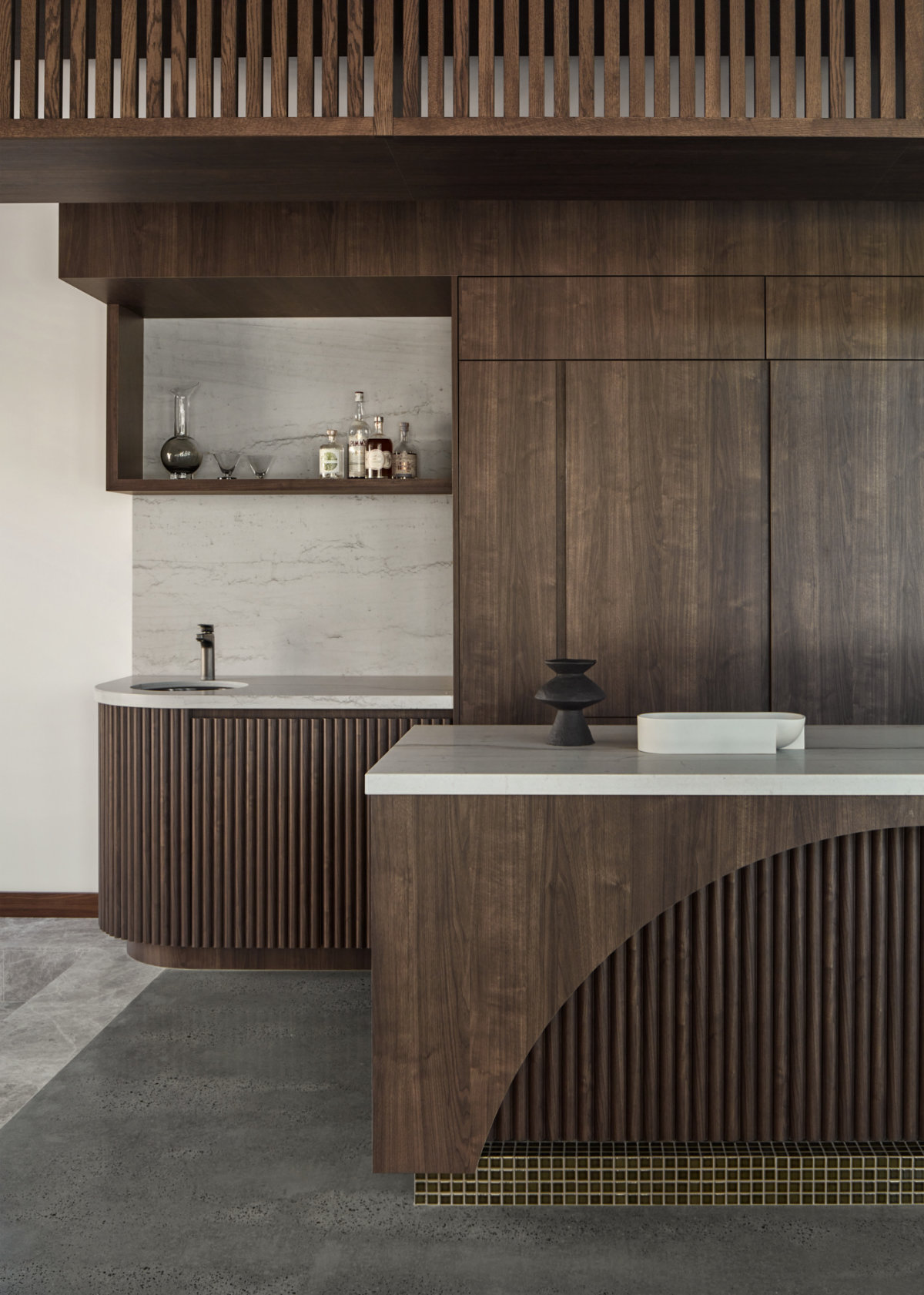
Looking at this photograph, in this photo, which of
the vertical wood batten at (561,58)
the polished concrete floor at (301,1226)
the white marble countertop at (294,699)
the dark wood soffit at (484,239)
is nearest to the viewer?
the polished concrete floor at (301,1226)

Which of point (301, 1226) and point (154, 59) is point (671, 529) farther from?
point (301, 1226)

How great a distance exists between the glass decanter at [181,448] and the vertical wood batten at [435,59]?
5.59ft

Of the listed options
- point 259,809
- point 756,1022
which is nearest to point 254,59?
point 259,809

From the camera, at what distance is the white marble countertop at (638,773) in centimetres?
201

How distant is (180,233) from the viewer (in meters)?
3.50

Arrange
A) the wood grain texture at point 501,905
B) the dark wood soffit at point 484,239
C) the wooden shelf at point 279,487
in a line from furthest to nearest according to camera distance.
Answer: the wooden shelf at point 279,487, the dark wood soffit at point 484,239, the wood grain texture at point 501,905

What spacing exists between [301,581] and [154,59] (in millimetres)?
1919

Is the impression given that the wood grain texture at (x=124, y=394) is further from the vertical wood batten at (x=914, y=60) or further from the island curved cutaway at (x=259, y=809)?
the vertical wood batten at (x=914, y=60)

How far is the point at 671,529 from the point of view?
3400 mm

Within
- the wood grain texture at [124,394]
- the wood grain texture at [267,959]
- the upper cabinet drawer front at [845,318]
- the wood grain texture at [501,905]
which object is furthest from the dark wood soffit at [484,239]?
the wood grain texture at [267,959]

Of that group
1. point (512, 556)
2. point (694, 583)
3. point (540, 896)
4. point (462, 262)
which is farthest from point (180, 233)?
point (540, 896)

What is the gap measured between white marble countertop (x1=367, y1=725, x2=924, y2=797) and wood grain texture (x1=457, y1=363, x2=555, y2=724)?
110 cm

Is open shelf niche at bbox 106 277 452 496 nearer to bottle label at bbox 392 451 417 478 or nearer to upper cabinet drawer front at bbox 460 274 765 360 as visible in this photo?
bottle label at bbox 392 451 417 478

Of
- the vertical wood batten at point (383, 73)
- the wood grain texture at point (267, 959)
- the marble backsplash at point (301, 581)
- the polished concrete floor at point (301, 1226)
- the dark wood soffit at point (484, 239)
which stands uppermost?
the vertical wood batten at point (383, 73)
